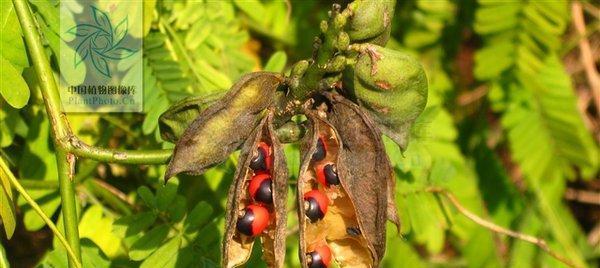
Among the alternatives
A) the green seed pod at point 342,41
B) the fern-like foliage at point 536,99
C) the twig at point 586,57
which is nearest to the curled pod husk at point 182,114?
the green seed pod at point 342,41

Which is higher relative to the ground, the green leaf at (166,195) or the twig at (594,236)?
the green leaf at (166,195)

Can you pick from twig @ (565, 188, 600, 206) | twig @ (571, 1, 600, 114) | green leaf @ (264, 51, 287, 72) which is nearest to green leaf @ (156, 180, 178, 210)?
green leaf @ (264, 51, 287, 72)

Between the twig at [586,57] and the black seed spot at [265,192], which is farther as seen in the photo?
the twig at [586,57]

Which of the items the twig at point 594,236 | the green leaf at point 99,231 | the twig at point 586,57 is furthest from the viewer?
the twig at point 594,236

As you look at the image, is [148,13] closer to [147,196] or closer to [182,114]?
[147,196]

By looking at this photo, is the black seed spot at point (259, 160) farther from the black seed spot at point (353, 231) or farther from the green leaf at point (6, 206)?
the green leaf at point (6, 206)

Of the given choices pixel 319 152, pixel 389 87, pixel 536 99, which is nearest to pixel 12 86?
pixel 319 152

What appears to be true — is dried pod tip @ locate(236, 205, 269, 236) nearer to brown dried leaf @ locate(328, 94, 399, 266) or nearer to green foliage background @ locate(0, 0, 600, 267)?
brown dried leaf @ locate(328, 94, 399, 266)

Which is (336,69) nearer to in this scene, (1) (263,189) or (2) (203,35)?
(1) (263,189)

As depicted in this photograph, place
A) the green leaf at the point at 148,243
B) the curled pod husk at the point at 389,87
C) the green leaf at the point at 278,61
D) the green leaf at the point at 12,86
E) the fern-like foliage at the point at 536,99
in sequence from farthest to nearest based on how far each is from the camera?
the fern-like foliage at the point at 536,99 → the green leaf at the point at 278,61 → the green leaf at the point at 148,243 → the green leaf at the point at 12,86 → the curled pod husk at the point at 389,87
